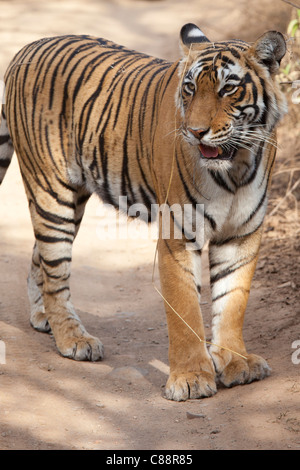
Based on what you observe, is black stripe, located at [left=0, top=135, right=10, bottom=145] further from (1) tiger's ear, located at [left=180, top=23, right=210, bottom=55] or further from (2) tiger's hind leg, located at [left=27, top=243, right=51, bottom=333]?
(1) tiger's ear, located at [left=180, top=23, right=210, bottom=55]

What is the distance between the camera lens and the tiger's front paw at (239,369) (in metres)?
3.69

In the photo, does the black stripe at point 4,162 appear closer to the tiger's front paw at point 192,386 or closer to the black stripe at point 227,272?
the black stripe at point 227,272

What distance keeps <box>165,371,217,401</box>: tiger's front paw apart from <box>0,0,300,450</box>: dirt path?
4 centimetres

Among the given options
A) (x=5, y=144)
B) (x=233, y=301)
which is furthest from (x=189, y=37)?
(x=5, y=144)

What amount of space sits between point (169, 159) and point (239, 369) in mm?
1103

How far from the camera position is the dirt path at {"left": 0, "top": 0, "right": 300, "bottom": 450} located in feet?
10.5

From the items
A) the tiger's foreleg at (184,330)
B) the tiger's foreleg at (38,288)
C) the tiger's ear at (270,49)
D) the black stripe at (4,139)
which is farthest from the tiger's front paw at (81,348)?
the tiger's ear at (270,49)

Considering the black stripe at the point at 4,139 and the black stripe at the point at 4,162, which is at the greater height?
the black stripe at the point at 4,139

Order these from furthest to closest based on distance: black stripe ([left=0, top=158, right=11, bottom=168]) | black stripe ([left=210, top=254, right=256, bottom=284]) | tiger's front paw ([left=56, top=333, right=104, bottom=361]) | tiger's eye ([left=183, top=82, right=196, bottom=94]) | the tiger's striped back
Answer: black stripe ([left=0, top=158, right=11, bottom=168]) < tiger's front paw ([left=56, top=333, right=104, bottom=361]) < the tiger's striped back < black stripe ([left=210, top=254, right=256, bottom=284]) < tiger's eye ([left=183, top=82, right=196, bottom=94])

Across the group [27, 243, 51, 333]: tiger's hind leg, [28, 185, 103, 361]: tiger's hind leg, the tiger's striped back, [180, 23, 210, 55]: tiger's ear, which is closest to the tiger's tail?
the tiger's striped back

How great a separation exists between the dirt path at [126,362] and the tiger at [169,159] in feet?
0.58

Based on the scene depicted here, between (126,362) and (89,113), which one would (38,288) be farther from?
(89,113)

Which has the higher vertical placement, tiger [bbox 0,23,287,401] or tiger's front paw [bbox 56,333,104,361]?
tiger [bbox 0,23,287,401]

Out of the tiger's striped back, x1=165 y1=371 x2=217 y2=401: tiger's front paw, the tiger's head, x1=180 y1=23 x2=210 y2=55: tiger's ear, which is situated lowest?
x1=165 y1=371 x2=217 y2=401: tiger's front paw
